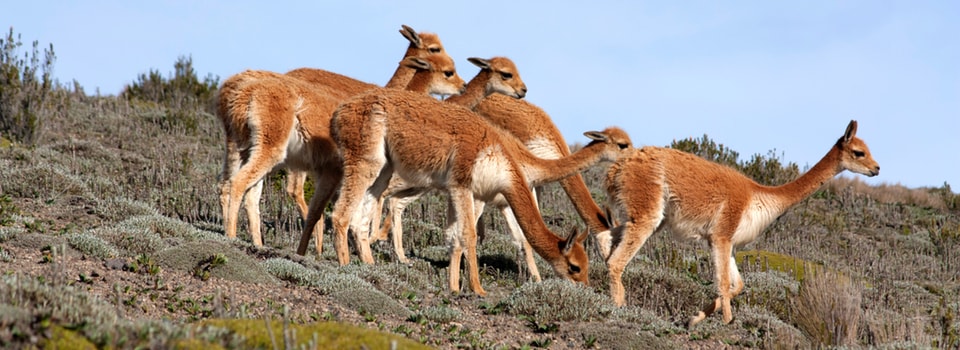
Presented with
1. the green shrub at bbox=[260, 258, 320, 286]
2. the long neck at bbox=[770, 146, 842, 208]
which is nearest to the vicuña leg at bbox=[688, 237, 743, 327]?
the long neck at bbox=[770, 146, 842, 208]

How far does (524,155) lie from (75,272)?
4.22 meters

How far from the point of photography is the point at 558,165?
10078 millimetres

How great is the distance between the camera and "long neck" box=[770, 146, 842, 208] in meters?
10.5

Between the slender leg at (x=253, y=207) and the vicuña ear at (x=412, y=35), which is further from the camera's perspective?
the vicuña ear at (x=412, y=35)

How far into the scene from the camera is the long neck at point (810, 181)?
10.5 meters

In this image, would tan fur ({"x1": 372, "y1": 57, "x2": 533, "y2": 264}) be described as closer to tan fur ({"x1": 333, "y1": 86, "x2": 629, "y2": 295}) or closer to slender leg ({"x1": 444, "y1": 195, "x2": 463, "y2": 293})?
tan fur ({"x1": 333, "y1": 86, "x2": 629, "y2": 295})

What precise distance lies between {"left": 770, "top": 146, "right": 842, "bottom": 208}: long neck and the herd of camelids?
0.01 meters

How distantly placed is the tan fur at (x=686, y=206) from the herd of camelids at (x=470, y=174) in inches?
0.5

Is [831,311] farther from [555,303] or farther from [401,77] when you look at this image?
[401,77]

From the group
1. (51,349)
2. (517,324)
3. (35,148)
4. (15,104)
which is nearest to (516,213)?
(517,324)

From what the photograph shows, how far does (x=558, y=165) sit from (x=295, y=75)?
3950mm

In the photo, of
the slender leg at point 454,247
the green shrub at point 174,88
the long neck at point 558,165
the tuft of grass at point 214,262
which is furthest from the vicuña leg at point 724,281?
the green shrub at point 174,88

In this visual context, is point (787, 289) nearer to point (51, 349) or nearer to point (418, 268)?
point (418, 268)

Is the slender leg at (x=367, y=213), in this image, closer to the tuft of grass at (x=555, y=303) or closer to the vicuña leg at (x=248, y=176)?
the vicuña leg at (x=248, y=176)
